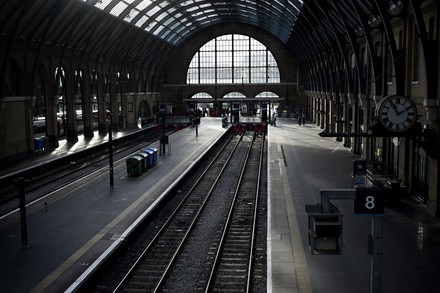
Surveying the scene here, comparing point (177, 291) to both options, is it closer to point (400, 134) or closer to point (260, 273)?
point (260, 273)

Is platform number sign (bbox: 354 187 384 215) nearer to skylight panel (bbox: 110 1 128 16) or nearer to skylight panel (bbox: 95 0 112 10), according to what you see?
skylight panel (bbox: 95 0 112 10)

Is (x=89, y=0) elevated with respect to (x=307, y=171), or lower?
elevated

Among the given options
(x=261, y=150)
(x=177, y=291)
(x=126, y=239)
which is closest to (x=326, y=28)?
(x=261, y=150)

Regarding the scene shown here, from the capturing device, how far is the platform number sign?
311 inches

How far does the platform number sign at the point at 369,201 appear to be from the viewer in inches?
311

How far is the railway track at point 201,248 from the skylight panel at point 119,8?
2309 cm

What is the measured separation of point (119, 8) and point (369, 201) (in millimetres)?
41883

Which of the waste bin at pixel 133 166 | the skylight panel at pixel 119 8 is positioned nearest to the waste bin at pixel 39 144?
the waste bin at pixel 133 166

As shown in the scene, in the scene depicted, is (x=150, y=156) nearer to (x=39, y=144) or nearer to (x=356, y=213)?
(x=39, y=144)

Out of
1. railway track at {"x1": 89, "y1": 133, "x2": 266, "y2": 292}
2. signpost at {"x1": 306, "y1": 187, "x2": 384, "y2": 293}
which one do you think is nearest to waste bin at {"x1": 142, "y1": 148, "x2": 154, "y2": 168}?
railway track at {"x1": 89, "y1": 133, "x2": 266, "y2": 292}

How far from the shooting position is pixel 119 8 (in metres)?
45.9

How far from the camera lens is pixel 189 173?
31.4 meters

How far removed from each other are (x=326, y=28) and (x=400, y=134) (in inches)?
884

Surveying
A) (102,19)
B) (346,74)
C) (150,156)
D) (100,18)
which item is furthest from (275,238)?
(102,19)
